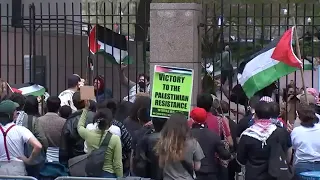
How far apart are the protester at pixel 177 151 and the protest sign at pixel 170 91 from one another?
164 cm

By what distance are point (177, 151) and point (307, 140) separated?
1.74m

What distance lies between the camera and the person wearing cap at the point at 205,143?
29.8 feet

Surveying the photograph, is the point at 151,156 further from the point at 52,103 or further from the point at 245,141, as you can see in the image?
the point at 52,103

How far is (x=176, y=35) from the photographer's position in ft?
38.4

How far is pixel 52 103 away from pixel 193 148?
2.40 metres

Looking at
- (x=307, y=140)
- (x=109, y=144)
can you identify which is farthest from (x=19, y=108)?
(x=307, y=140)

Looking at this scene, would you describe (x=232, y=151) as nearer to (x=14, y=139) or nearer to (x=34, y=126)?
(x=34, y=126)

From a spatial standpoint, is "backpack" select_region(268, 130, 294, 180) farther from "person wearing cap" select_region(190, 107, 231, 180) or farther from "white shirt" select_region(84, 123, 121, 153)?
"white shirt" select_region(84, 123, 121, 153)

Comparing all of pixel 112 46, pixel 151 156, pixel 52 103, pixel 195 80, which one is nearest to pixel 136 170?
pixel 151 156

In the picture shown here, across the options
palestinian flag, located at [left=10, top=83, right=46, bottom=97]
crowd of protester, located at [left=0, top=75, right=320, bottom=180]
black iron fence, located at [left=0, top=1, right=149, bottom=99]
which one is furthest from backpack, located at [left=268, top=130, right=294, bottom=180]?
palestinian flag, located at [left=10, top=83, right=46, bottom=97]

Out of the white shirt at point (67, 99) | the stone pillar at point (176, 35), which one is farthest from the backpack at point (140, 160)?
the white shirt at point (67, 99)

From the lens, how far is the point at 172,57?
1173 cm

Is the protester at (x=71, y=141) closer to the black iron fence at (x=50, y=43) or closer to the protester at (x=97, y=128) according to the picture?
the protester at (x=97, y=128)

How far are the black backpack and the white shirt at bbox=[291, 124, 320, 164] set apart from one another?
7.36 feet
